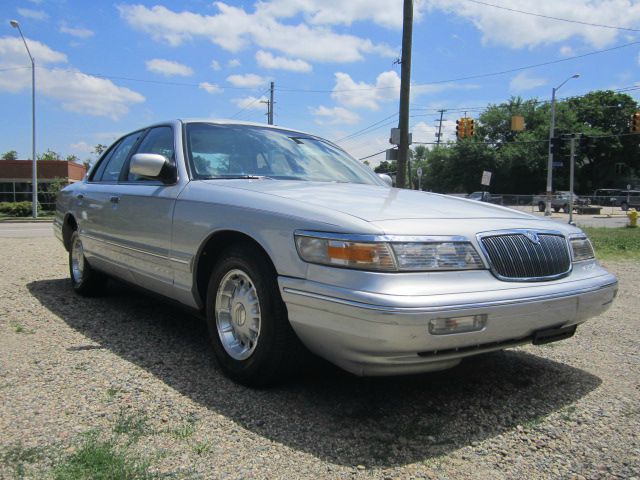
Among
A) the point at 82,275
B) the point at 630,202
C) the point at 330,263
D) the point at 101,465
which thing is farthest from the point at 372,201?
the point at 630,202

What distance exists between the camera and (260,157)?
4.02 m

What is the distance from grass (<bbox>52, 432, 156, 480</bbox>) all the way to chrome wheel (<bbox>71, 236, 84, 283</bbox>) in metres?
3.41

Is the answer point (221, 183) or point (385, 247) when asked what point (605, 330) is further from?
point (221, 183)

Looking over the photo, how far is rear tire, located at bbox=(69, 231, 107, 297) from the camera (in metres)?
5.36

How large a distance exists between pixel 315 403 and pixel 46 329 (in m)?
2.51

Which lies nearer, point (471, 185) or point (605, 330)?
point (605, 330)

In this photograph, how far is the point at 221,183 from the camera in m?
3.55

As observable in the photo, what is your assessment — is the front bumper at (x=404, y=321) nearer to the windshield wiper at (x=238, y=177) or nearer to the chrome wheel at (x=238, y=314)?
the chrome wheel at (x=238, y=314)

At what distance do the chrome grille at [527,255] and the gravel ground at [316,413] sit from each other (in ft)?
2.43

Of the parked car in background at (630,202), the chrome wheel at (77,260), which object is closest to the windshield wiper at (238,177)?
the chrome wheel at (77,260)

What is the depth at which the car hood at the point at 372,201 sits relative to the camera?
111 inches

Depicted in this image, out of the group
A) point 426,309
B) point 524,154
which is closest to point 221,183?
point 426,309

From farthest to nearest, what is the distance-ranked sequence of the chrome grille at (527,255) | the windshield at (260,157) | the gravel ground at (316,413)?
the windshield at (260,157) < the chrome grille at (527,255) < the gravel ground at (316,413)

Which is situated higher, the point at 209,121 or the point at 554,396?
the point at 209,121
